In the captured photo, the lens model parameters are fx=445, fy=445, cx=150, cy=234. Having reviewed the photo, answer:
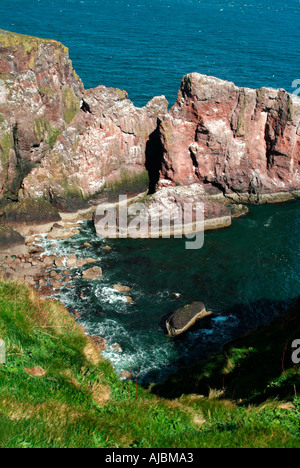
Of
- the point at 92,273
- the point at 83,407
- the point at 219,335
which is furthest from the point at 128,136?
the point at 83,407

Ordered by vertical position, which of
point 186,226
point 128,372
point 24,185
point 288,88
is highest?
point 288,88

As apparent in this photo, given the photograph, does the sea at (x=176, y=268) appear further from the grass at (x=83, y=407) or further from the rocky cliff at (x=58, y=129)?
the grass at (x=83, y=407)

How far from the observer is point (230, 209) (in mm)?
49750

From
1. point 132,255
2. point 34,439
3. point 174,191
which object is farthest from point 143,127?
point 34,439

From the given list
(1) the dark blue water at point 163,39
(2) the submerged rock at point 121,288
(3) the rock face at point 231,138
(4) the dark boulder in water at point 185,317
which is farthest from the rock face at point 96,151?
(1) the dark blue water at point 163,39

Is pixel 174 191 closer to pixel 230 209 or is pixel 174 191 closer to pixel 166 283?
pixel 230 209

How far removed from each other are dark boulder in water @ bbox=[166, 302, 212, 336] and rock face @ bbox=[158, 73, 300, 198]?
1978 centimetres

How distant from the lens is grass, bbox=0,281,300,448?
10.1m

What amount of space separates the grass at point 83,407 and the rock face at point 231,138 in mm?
35900

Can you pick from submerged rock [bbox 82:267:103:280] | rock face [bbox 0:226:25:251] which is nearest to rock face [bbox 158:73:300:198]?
submerged rock [bbox 82:267:103:280]

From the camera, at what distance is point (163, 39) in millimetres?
105500

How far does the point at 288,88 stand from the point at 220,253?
1888 inches

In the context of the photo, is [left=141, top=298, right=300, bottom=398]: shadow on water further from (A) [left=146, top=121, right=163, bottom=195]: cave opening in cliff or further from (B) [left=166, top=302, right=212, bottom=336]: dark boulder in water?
(A) [left=146, top=121, right=163, bottom=195]: cave opening in cliff

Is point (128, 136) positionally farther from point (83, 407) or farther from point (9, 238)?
point (83, 407)
